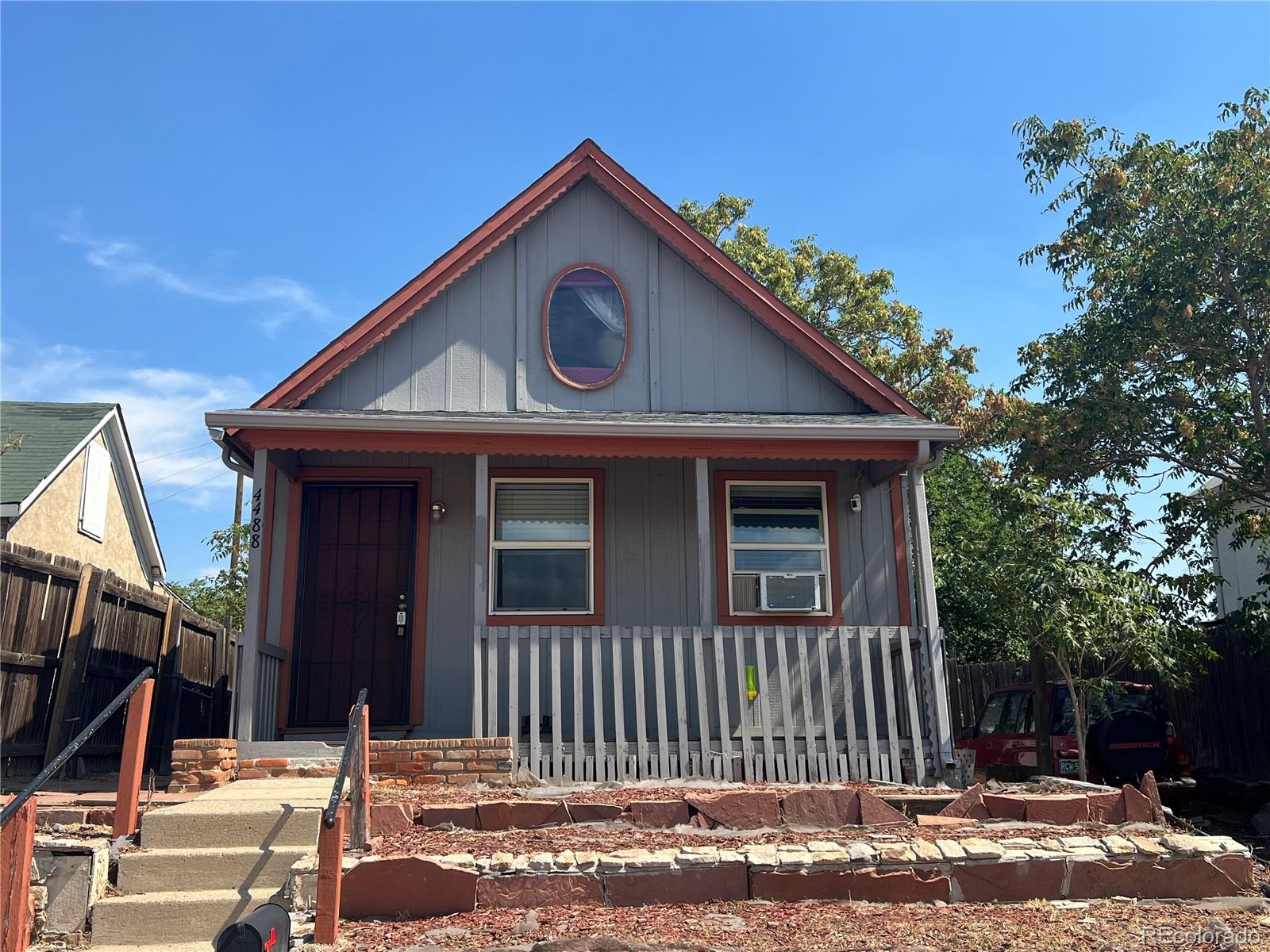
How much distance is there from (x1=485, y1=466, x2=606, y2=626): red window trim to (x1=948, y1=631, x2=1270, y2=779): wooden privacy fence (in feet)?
22.7

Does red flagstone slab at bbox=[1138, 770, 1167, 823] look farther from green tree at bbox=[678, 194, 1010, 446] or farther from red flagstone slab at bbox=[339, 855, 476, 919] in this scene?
green tree at bbox=[678, 194, 1010, 446]

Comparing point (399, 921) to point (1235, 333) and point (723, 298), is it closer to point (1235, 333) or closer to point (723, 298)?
point (723, 298)

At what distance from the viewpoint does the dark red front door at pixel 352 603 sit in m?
10.2

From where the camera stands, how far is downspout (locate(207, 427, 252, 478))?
9555 mm

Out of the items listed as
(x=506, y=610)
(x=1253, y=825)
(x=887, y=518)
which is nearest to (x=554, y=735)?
(x=506, y=610)

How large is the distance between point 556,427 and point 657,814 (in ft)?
12.4

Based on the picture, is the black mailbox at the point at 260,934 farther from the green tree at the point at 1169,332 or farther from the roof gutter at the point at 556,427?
the green tree at the point at 1169,332

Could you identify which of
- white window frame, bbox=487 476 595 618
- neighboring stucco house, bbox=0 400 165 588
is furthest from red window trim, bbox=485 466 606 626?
neighboring stucco house, bbox=0 400 165 588

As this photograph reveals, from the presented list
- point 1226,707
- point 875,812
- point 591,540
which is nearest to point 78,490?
point 591,540

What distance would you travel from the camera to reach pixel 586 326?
36.5 feet

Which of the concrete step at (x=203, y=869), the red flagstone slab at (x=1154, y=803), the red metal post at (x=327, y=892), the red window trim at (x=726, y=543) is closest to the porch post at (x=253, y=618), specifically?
the concrete step at (x=203, y=869)

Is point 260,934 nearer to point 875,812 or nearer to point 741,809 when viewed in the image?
point 741,809

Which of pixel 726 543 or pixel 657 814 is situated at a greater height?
pixel 726 543

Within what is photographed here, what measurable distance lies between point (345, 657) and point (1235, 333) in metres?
11.4
